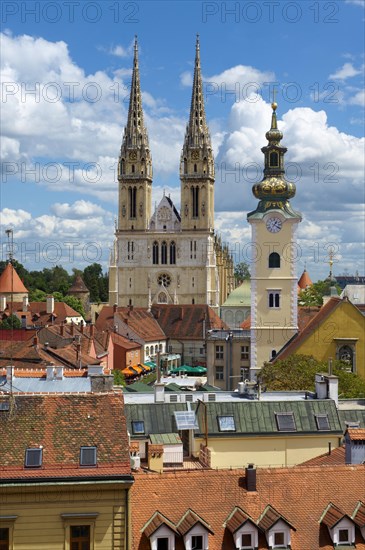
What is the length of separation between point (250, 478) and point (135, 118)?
127100mm

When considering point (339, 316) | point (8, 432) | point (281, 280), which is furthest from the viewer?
point (281, 280)

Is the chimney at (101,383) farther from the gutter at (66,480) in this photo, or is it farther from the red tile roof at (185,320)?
the red tile roof at (185,320)

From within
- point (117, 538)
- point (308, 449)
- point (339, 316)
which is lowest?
point (117, 538)

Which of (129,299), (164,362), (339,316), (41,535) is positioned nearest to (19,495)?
(41,535)

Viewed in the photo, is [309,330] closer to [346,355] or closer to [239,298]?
[346,355]

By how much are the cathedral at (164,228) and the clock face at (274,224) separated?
80602 millimetres

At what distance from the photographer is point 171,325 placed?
118812mm

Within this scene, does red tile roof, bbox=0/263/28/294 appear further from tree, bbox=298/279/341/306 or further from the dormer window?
the dormer window

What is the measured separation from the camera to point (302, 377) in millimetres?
45062

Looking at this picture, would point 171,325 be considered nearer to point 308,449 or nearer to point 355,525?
point 308,449

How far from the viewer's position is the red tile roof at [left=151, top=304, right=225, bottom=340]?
11612 cm

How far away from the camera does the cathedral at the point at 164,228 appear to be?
142 meters

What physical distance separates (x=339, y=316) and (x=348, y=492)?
3231cm

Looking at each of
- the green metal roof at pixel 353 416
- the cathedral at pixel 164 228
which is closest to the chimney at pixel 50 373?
the green metal roof at pixel 353 416
